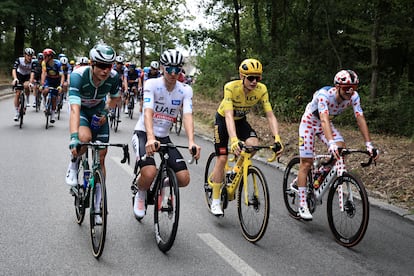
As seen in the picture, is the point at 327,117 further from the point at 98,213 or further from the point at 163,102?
the point at 98,213

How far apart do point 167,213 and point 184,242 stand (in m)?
0.47

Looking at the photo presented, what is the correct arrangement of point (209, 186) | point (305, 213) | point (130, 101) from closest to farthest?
point (305, 213), point (209, 186), point (130, 101)

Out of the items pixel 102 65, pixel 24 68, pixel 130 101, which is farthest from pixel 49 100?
pixel 102 65

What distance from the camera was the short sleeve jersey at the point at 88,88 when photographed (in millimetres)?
5422

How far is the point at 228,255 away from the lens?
5047mm

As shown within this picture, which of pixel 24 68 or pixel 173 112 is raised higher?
pixel 24 68

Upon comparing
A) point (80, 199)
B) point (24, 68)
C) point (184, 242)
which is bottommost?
point (184, 242)

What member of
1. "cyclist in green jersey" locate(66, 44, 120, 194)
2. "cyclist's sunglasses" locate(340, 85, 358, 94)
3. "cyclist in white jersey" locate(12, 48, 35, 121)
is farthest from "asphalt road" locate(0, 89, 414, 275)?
"cyclist in white jersey" locate(12, 48, 35, 121)

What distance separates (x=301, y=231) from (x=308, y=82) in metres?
14.6

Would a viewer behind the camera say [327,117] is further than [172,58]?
Yes

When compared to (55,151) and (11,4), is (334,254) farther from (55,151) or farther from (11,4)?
(11,4)

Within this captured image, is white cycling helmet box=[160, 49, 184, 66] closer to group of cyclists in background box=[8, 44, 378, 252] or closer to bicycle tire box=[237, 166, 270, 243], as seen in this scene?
group of cyclists in background box=[8, 44, 378, 252]

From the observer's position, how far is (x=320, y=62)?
20.4 meters

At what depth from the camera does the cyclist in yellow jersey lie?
603cm
